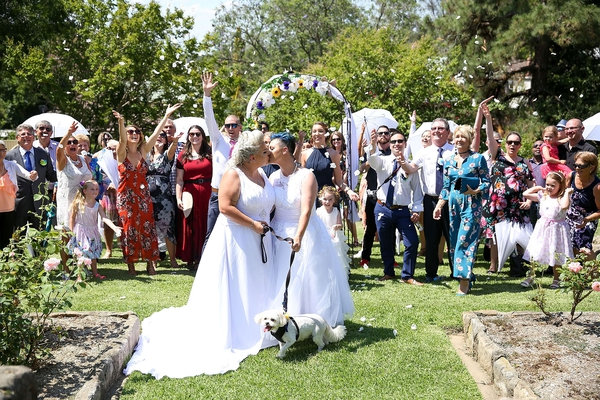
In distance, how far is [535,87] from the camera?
24.6 meters

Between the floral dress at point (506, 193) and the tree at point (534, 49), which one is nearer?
the floral dress at point (506, 193)

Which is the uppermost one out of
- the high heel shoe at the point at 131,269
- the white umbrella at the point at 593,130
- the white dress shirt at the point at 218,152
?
the white umbrella at the point at 593,130

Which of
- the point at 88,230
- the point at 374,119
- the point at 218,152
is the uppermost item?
the point at 374,119

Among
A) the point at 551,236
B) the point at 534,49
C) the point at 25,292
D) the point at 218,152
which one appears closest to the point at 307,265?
the point at 25,292

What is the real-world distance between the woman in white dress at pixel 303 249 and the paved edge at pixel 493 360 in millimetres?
1151

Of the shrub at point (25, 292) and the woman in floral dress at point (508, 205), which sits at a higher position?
the woman in floral dress at point (508, 205)

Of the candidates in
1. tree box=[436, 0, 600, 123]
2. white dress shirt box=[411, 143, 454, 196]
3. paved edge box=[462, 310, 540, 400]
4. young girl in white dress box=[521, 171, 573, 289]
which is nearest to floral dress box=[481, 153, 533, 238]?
white dress shirt box=[411, 143, 454, 196]

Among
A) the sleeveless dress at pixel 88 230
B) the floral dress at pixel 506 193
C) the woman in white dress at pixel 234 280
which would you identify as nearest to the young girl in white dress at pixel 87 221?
the sleeveless dress at pixel 88 230

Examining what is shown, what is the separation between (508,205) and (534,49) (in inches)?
612

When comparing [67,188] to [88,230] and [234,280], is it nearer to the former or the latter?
[88,230]

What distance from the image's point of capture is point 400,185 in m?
9.16

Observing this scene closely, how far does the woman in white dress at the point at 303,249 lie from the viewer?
6336mm

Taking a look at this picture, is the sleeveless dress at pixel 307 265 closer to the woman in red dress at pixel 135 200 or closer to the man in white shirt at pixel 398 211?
the man in white shirt at pixel 398 211

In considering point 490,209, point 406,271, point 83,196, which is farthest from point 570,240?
point 83,196
